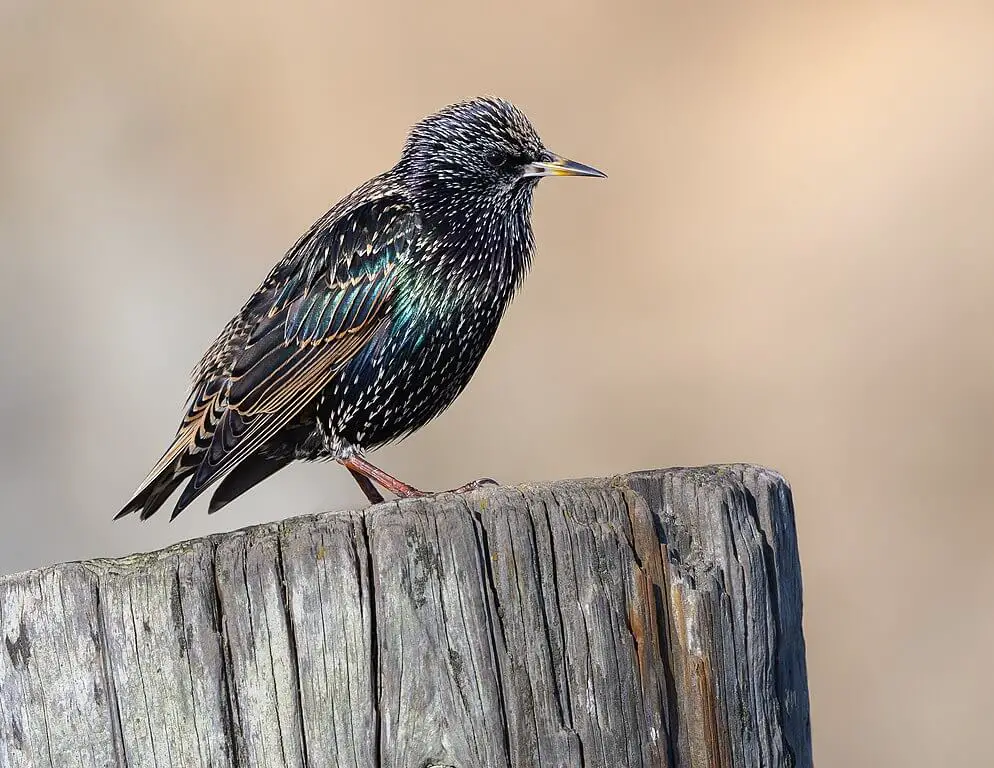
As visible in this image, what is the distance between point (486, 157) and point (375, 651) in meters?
2.48

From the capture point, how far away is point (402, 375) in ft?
13.0

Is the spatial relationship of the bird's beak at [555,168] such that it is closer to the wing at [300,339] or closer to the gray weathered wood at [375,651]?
the wing at [300,339]

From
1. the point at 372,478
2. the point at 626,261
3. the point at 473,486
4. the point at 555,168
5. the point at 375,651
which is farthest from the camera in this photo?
the point at 626,261

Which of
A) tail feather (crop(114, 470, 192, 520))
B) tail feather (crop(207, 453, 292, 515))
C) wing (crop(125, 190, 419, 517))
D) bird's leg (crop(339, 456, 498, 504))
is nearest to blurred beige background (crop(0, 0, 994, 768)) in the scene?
bird's leg (crop(339, 456, 498, 504))

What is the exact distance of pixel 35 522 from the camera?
301 inches

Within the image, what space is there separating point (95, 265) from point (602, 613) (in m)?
6.85

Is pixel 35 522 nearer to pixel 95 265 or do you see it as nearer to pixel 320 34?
pixel 95 265

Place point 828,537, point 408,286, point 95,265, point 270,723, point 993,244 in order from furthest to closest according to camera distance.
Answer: point 95,265
point 993,244
point 828,537
point 408,286
point 270,723

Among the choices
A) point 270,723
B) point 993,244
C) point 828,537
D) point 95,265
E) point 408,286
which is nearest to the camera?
point 270,723

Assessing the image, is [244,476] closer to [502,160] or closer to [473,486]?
[502,160]

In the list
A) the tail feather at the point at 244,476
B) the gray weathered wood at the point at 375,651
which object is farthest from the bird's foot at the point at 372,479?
the gray weathered wood at the point at 375,651

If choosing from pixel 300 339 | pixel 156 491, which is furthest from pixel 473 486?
pixel 156 491

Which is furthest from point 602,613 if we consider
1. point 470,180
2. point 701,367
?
point 701,367

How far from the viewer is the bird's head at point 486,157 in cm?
430
